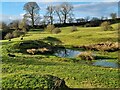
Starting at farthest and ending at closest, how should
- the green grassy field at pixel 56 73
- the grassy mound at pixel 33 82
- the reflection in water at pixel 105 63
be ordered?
the reflection in water at pixel 105 63 → the green grassy field at pixel 56 73 → the grassy mound at pixel 33 82

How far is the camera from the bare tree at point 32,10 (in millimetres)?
87262

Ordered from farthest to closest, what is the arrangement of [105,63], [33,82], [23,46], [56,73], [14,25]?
[14,25] → [23,46] → [105,63] → [56,73] → [33,82]

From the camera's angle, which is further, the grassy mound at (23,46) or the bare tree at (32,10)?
the bare tree at (32,10)

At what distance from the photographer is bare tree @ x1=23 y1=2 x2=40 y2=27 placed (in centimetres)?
8726

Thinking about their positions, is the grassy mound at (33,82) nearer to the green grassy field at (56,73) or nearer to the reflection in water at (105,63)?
the green grassy field at (56,73)

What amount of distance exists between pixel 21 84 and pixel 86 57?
1849cm

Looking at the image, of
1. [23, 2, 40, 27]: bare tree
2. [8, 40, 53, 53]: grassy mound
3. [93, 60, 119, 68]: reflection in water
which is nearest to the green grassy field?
[93, 60, 119, 68]: reflection in water

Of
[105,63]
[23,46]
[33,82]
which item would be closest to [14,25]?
[23,46]

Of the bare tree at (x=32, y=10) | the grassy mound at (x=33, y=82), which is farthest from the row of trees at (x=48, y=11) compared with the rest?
the grassy mound at (x=33, y=82)

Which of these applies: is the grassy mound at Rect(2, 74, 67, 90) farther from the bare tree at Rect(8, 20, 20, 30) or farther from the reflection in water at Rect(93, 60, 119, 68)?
the bare tree at Rect(8, 20, 20, 30)

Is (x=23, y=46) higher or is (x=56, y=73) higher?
(x=23, y=46)

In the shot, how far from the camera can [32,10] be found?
89.1m

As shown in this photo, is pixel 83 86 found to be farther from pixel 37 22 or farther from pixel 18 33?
pixel 37 22

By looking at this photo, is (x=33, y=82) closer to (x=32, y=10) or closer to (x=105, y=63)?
(x=105, y=63)
